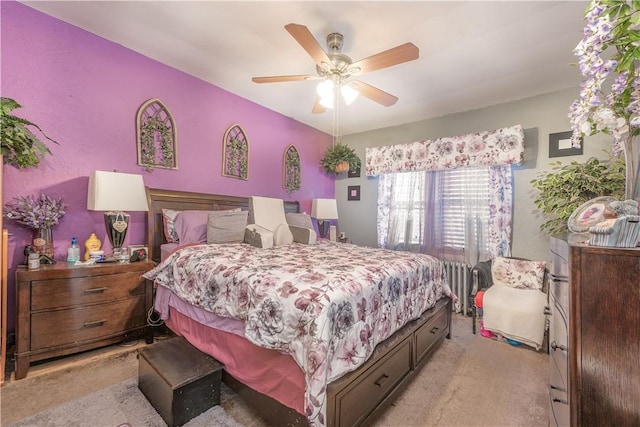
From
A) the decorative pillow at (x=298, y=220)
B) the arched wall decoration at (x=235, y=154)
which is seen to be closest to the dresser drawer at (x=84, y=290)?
the arched wall decoration at (x=235, y=154)

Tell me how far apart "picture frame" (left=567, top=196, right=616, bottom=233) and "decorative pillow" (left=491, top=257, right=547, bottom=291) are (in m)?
2.04

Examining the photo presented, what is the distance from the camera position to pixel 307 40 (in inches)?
71.5

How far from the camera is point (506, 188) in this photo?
3.35m

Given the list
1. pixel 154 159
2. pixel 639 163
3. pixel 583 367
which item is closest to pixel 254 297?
pixel 583 367

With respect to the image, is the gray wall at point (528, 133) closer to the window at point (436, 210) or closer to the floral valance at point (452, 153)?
the floral valance at point (452, 153)

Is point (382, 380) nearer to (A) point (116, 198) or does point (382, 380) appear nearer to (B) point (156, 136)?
(A) point (116, 198)

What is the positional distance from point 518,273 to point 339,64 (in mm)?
2924

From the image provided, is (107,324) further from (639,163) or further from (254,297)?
(639,163)

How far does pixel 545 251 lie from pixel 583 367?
2940 millimetres

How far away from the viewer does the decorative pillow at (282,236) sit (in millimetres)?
2914

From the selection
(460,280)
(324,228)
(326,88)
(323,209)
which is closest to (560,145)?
(460,280)

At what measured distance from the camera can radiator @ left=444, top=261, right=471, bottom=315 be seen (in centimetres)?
359

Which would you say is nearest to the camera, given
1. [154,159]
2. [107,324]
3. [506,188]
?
[107,324]

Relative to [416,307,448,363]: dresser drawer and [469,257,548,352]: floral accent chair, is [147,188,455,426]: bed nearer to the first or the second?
[416,307,448,363]: dresser drawer
